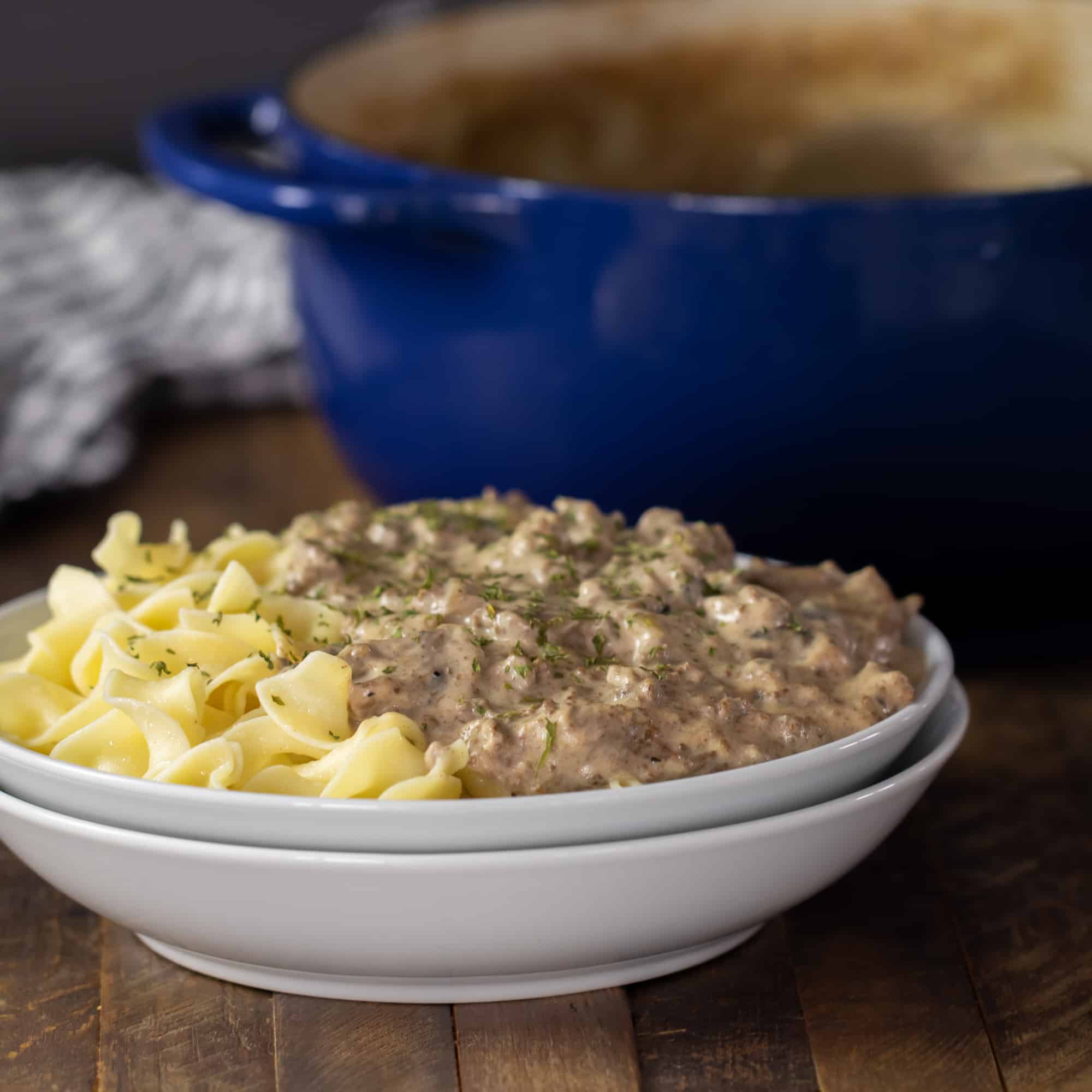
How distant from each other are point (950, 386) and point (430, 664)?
2.73 ft

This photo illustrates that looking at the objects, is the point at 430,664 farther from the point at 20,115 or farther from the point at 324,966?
the point at 20,115

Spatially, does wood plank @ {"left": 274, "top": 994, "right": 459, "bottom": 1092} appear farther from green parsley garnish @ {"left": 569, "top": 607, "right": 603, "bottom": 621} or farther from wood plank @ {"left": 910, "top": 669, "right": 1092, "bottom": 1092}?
wood plank @ {"left": 910, "top": 669, "right": 1092, "bottom": 1092}

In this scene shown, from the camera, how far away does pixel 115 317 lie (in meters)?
3.21

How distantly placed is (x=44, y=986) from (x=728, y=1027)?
62 cm

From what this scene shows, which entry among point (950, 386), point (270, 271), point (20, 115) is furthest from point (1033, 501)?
point (20, 115)

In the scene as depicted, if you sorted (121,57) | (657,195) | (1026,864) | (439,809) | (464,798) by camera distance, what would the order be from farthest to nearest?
(121,57) < (657,195) < (1026,864) < (464,798) < (439,809)

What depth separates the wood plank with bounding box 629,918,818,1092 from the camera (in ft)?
4.35

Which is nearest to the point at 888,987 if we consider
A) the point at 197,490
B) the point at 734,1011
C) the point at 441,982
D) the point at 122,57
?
the point at 734,1011

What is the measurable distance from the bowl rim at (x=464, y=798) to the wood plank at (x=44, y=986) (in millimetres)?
241

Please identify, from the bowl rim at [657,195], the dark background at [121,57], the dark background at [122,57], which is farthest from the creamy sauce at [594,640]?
the dark background at [121,57]

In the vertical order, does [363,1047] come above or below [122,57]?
above

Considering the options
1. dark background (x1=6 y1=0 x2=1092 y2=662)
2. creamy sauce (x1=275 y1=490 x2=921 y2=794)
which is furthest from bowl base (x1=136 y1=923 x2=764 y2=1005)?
dark background (x1=6 y1=0 x2=1092 y2=662)

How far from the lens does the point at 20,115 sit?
176 inches

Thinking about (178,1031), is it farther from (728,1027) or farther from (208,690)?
(728,1027)
